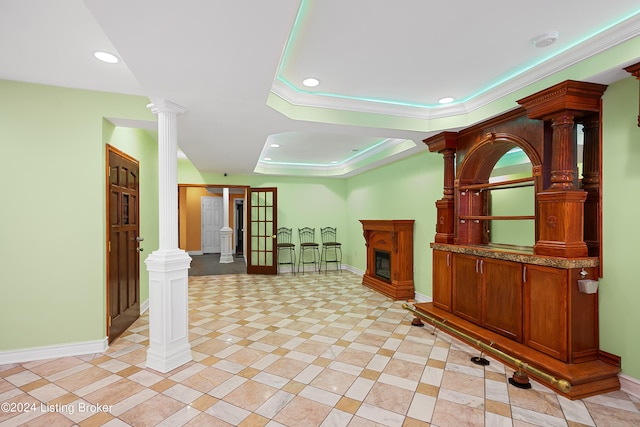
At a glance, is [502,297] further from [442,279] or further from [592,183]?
[592,183]

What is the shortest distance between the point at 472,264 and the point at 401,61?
2.38 meters

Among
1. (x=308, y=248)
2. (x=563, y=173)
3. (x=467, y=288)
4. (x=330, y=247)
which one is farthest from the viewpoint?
(x=330, y=247)

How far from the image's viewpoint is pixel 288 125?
363 centimetres

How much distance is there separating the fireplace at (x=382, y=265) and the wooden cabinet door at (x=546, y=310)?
9.32 feet

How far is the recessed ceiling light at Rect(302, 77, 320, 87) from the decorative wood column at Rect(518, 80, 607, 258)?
1997 millimetres

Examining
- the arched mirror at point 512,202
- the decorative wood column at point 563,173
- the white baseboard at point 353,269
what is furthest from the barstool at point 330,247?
the decorative wood column at point 563,173

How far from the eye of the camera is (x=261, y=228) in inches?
305

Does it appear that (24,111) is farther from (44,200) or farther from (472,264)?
(472,264)

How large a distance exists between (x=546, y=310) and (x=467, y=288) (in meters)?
0.96

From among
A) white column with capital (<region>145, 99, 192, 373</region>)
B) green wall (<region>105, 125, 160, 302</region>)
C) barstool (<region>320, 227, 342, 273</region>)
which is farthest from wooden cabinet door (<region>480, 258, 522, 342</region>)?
barstool (<region>320, 227, 342, 273</region>)

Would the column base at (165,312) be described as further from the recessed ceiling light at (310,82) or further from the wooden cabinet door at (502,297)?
the wooden cabinet door at (502,297)

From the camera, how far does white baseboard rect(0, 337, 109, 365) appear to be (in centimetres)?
285

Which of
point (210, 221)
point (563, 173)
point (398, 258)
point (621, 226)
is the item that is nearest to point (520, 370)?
point (621, 226)

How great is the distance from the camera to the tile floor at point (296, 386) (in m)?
2.08
